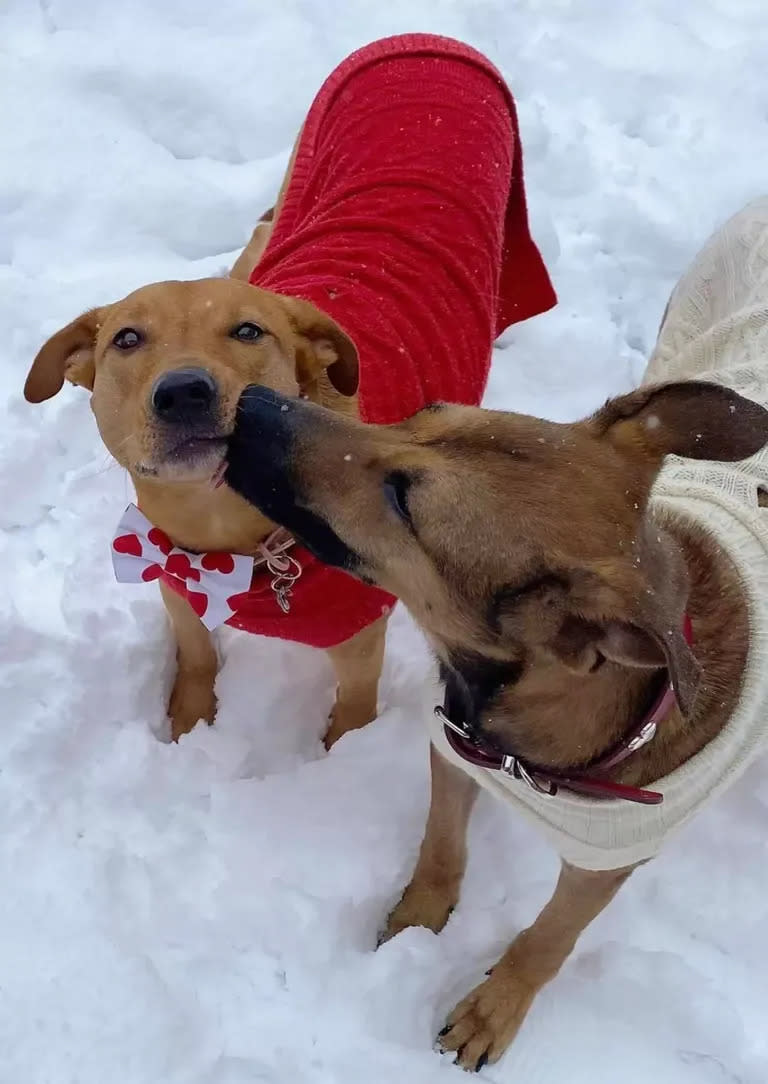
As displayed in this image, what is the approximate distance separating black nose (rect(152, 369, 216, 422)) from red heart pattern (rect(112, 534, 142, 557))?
0.54 metres

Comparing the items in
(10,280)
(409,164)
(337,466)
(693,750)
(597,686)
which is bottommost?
(10,280)

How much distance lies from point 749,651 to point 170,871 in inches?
74.6

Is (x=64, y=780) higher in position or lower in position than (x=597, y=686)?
lower

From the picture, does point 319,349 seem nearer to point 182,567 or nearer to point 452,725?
point 182,567

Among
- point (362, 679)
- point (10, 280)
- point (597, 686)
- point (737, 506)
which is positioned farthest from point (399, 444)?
point (10, 280)

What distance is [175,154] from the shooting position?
5.06 metres

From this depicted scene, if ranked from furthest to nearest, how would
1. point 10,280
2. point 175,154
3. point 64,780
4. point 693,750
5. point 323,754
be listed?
1. point 175,154
2. point 10,280
3. point 323,754
4. point 64,780
5. point 693,750

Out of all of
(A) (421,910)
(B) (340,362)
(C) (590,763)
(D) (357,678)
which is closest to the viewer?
(C) (590,763)

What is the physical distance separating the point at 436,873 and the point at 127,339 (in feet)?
6.17

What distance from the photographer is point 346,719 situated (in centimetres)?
357

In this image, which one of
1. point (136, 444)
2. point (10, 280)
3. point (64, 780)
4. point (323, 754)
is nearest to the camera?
point (136, 444)

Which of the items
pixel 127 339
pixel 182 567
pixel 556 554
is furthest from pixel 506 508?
pixel 127 339

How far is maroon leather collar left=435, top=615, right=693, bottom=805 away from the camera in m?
2.26

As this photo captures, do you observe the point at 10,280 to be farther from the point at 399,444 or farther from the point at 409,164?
the point at 399,444
